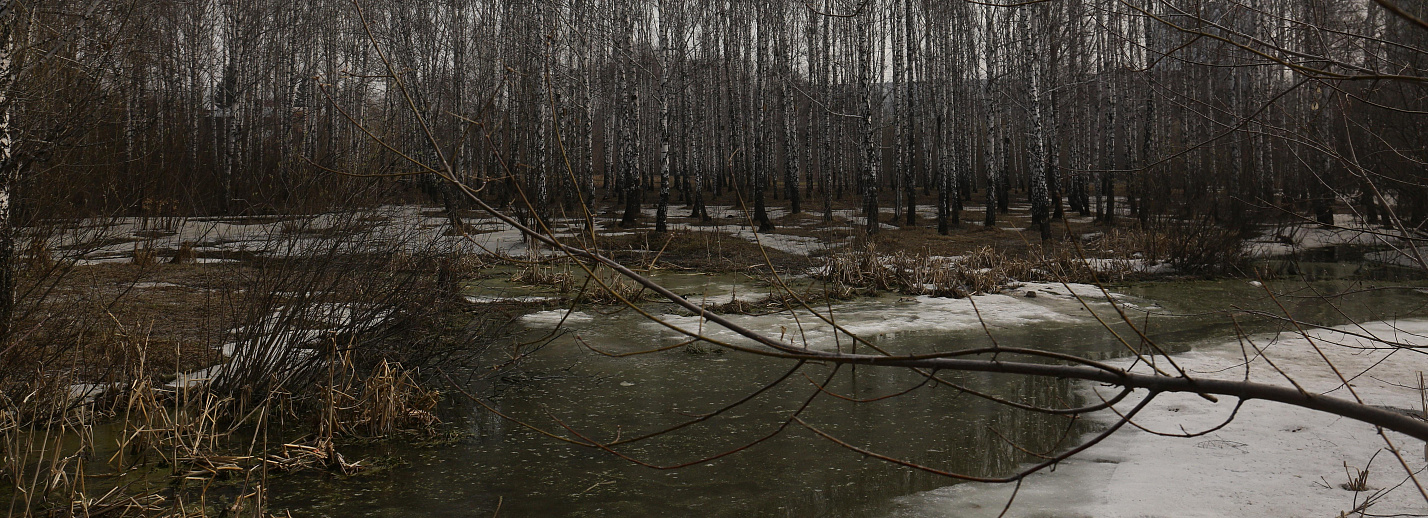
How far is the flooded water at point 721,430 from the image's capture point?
4000 millimetres

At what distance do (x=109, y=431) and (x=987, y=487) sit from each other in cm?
476

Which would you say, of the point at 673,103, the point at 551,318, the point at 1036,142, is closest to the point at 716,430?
the point at 551,318

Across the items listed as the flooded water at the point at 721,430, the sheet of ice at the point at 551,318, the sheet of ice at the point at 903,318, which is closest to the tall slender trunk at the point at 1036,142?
the sheet of ice at the point at 903,318

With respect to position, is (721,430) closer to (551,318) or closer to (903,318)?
(551,318)

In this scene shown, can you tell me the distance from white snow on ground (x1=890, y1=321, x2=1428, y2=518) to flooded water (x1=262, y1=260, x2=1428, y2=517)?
0.97ft

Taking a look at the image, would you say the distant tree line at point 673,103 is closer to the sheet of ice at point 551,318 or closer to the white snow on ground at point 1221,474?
the sheet of ice at point 551,318

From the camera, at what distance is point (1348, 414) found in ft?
3.80

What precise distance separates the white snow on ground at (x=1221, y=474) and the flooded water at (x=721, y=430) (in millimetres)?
294

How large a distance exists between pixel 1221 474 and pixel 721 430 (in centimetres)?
261

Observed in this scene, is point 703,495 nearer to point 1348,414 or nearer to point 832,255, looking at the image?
point 1348,414

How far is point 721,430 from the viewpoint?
5199mm

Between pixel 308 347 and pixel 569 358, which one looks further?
pixel 569 358

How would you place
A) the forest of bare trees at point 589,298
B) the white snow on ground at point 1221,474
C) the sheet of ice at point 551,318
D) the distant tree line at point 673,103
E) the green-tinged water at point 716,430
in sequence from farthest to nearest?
the sheet of ice at point 551,318
the distant tree line at point 673,103
the green-tinged water at point 716,430
the white snow on ground at point 1221,474
the forest of bare trees at point 589,298

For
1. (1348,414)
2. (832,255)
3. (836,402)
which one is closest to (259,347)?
(836,402)
